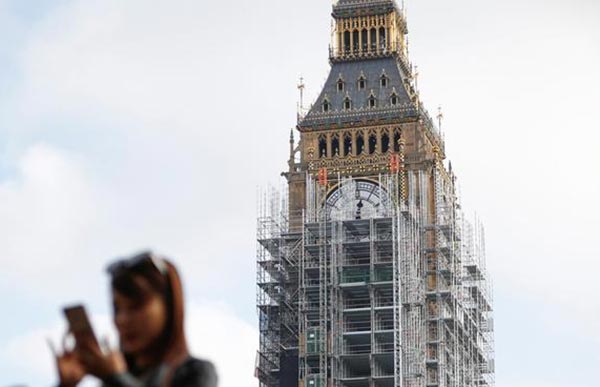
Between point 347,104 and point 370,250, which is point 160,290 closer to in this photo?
point 370,250

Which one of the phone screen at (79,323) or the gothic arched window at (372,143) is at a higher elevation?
the gothic arched window at (372,143)

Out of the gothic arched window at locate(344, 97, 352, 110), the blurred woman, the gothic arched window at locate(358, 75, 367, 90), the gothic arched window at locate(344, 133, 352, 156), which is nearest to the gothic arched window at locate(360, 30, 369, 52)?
the gothic arched window at locate(358, 75, 367, 90)

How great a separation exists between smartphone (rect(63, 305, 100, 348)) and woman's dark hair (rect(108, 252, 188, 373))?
25cm

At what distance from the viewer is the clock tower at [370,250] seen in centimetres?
9250

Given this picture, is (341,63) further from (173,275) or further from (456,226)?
(173,275)

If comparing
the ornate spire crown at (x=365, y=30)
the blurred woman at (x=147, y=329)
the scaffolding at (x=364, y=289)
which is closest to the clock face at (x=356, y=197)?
the scaffolding at (x=364, y=289)

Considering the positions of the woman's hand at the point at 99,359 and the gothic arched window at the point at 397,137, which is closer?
the woman's hand at the point at 99,359

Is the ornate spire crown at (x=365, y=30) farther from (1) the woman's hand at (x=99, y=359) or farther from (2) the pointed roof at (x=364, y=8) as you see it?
(1) the woman's hand at (x=99, y=359)

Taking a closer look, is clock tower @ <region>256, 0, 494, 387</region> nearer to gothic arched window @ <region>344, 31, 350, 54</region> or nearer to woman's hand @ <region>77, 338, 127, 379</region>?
gothic arched window @ <region>344, 31, 350, 54</region>

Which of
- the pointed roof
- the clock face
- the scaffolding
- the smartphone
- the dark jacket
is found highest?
the pointed roof

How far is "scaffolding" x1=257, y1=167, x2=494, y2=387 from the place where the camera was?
303ft

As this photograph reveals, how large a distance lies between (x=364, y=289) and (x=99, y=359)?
87.6 meters

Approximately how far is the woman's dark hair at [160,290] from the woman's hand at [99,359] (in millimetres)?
191

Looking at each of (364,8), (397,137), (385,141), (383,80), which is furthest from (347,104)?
(364,8)
